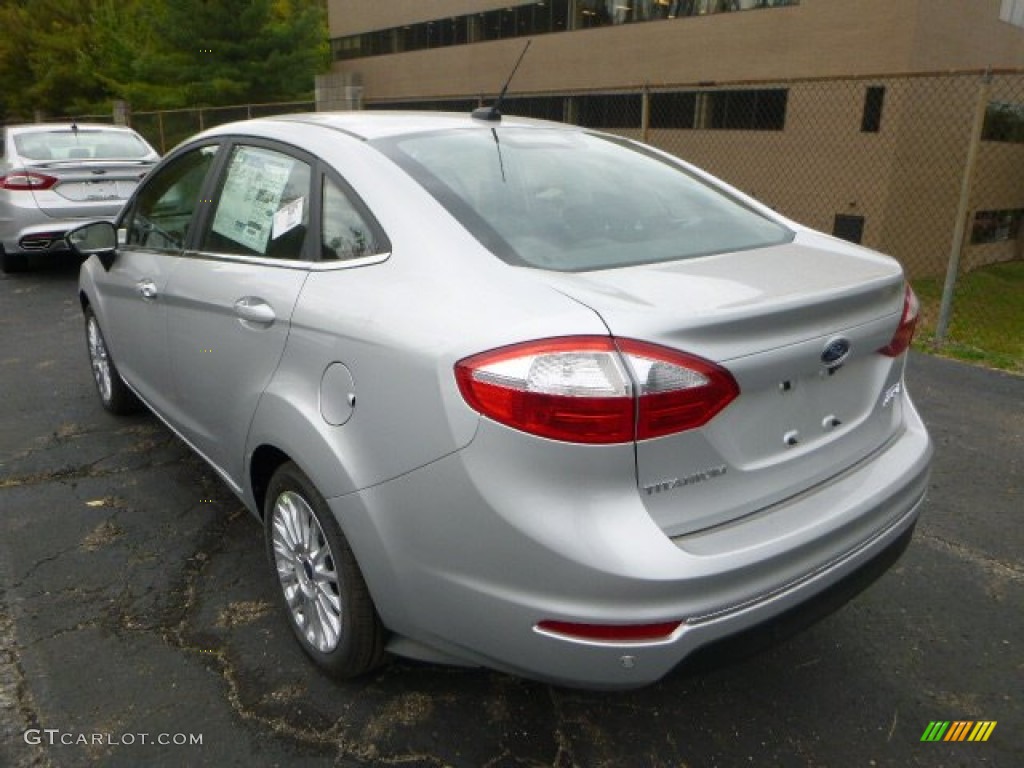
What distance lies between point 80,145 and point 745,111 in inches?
487

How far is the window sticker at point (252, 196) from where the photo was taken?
2602 mm

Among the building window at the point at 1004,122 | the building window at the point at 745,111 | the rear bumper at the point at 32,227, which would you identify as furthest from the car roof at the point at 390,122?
the building window at the point at 1004,122

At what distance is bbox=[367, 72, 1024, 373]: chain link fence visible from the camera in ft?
46.5

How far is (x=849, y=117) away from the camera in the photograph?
14625 millimetres

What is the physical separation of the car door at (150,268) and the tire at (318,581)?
1.15 metres

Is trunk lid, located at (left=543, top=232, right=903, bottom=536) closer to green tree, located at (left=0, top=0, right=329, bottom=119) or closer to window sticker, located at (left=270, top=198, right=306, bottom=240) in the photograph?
window sticker, located at (left=270, top=198, right=306, bottom=240)

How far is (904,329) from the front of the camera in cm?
228

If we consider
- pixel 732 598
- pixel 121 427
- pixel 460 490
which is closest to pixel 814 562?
pixel 732 598

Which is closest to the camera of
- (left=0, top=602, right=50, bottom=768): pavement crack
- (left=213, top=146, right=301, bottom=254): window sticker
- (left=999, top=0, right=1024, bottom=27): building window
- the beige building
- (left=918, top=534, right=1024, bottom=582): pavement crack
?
(left=0, top=602, right=50, bottom=768): pavement crack

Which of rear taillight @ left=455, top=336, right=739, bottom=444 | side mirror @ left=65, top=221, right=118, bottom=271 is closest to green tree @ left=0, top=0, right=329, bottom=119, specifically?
side mirror @ left=65, top=221, right=118, bottom=271

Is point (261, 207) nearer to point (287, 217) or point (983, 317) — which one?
point (287, 217)

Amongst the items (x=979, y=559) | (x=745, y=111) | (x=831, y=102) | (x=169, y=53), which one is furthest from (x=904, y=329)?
(x=169, y=53)

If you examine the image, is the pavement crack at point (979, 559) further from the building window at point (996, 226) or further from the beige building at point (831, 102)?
the building window at point (996, 226)

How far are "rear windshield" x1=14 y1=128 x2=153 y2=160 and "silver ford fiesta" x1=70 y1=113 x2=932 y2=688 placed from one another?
700cm
